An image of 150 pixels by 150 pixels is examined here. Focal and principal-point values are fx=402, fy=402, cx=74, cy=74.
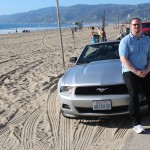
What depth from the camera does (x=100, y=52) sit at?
8.58m

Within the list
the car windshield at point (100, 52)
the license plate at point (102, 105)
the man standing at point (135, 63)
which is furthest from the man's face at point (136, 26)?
the car windshield at point (100, 52)

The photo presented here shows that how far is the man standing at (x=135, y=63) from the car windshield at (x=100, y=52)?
6.12 ft

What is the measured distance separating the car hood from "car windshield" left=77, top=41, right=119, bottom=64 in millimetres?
532

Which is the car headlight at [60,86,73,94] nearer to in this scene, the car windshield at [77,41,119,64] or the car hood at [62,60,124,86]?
the car hood at [62,60,124,86]

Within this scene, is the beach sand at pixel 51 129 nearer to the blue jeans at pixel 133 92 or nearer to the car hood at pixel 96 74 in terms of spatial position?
the blue jeans at pixel 133 92

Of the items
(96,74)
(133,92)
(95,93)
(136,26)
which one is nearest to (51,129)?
(95,93)

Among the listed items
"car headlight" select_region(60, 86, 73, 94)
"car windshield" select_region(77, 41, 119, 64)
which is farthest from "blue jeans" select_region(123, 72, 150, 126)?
"car windshield" select_region(77, 41, 119, 64)

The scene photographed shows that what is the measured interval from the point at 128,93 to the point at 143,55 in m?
0.66

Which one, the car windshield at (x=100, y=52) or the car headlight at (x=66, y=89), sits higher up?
the car windshield at (x=100, y=52)

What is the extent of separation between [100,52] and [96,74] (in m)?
1.73

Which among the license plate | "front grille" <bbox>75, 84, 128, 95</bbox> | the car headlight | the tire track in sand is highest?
"front grille" <bbox>75, 84, 128, 95</bbox>

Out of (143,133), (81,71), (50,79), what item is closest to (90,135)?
(143,133)

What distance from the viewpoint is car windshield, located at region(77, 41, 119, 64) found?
27.3 ft

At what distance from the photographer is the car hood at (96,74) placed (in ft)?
21.8
